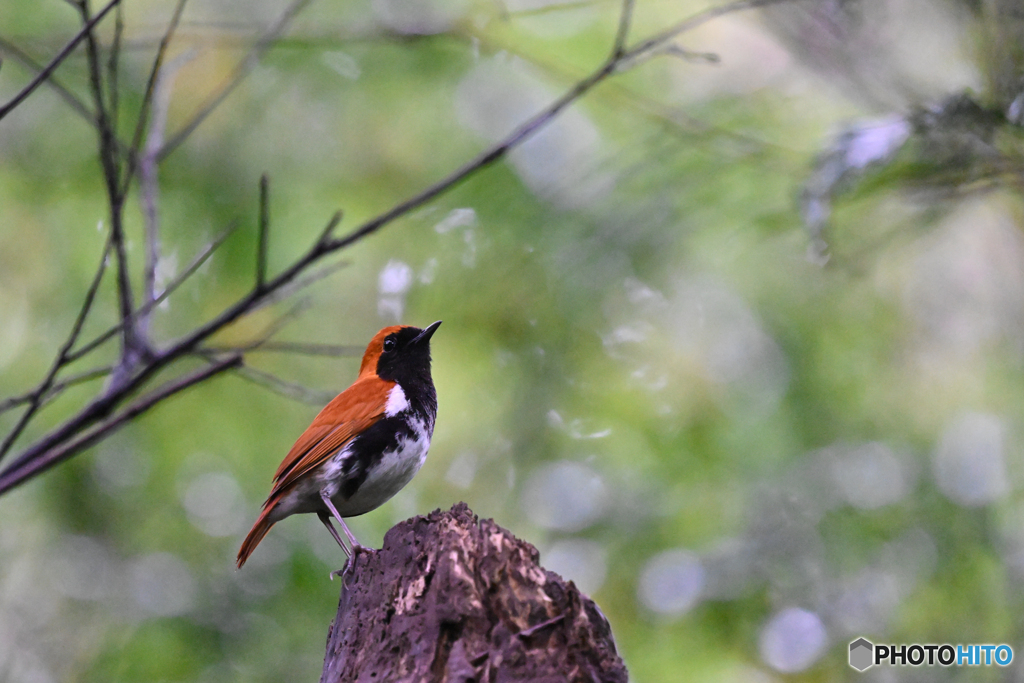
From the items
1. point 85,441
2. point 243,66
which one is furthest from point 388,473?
point 243,66

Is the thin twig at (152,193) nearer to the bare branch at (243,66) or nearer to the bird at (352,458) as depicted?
the bare branch at (243,66)

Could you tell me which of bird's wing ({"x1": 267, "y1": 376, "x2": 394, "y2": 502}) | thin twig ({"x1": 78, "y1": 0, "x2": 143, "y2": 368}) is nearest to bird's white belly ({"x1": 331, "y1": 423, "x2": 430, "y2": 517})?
bird's wing ({"x1": 267, "y1": 376, "x2": 394, "y2": 502})

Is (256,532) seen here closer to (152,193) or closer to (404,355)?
(404,355)

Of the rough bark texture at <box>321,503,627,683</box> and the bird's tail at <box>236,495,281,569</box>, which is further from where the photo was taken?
the bird's tail at <box>236,495,281,569</box>

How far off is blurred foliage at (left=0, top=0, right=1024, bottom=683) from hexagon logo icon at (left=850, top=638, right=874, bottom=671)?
→ 0.28 meters

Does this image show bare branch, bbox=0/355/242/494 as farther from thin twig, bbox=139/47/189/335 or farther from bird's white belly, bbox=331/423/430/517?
bird's white belly, bbox=331/423/430/517

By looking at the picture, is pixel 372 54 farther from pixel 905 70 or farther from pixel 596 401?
pixel 905 70

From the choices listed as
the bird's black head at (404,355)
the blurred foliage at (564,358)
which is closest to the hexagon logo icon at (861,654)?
the blurred foliage at (564,358)

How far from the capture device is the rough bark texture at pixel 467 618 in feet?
7.06

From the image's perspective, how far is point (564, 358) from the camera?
6.82 m

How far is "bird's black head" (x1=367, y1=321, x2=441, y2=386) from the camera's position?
151 inches

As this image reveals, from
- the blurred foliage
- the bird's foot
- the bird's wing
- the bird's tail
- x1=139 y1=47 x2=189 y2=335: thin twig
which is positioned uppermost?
x1=139 y1=47 x2=189 y2=335: thin twig

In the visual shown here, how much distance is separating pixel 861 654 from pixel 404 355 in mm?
3964

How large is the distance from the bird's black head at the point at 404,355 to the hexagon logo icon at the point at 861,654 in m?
3.77
